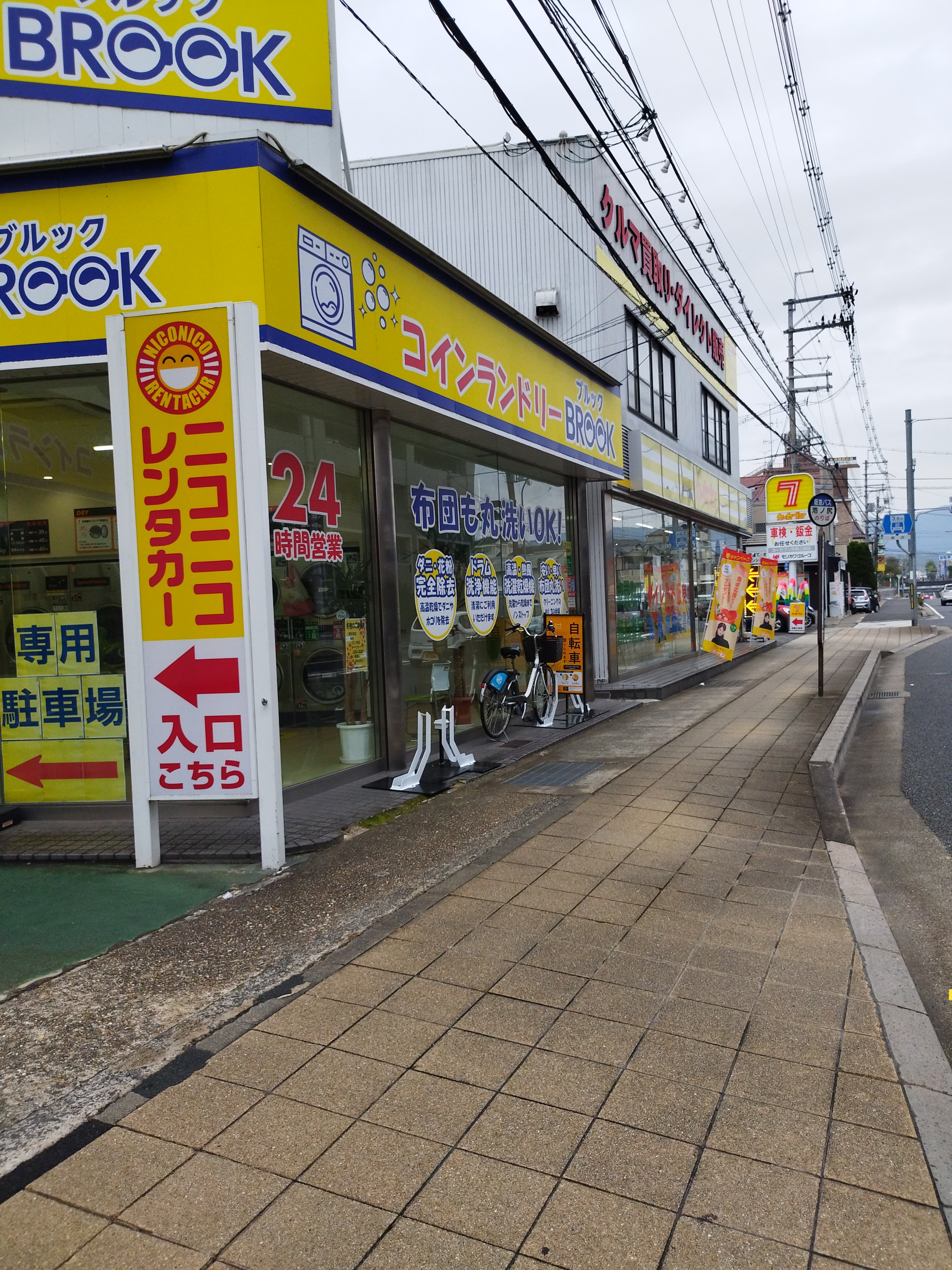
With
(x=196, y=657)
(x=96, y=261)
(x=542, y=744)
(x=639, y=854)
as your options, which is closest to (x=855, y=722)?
(x=542, y=744)

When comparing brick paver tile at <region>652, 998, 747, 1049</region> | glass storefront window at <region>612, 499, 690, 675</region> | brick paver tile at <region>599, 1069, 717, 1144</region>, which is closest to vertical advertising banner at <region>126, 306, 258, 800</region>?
brick paver tile at <region>652, 998, 747, 1049</region>

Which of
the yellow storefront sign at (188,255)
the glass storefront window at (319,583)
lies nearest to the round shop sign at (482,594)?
the glass storefront window at (319,583)

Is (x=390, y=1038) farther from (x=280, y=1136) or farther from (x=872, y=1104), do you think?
(x=872, y=1104)

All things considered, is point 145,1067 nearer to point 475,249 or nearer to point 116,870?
point 116,870

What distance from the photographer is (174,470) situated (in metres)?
5.62

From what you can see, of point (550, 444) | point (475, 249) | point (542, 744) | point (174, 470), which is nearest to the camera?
point (174, 470)

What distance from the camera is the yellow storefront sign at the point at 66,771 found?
6.94 meters

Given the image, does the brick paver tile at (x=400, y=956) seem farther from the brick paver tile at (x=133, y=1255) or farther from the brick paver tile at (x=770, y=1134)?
the brick paver tile at (x=133, y=1255)

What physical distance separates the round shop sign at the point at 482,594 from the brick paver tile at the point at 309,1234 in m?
8.17

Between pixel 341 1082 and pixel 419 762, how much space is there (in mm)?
4907

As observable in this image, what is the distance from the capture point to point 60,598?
7012 millimetres

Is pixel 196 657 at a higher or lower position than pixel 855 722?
higher

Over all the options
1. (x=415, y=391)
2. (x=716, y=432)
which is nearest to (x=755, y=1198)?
(x=415, y=391)

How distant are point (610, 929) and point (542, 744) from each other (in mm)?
5592
